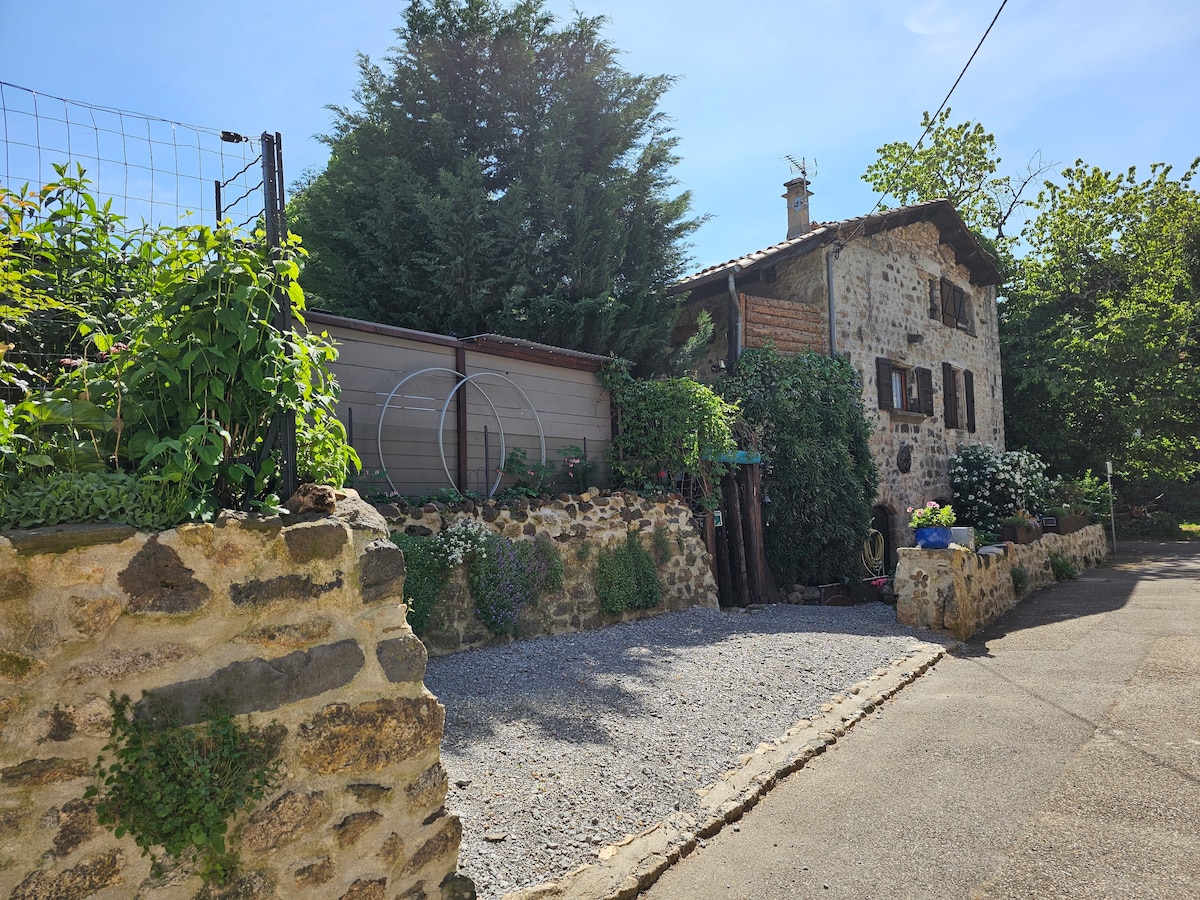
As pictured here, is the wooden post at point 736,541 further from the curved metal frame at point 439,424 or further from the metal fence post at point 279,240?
the metal fence post at point 279,240

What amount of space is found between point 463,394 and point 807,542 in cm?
526

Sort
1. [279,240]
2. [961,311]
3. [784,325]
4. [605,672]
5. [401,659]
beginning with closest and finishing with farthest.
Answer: [401,659], [279,240], [605,672], [784,325], [961,311]

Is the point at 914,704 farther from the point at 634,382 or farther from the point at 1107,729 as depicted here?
the point at 634,382

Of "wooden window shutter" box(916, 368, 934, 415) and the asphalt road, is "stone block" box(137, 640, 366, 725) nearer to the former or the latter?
the asphalt road

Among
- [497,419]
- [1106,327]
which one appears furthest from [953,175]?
[497,419]

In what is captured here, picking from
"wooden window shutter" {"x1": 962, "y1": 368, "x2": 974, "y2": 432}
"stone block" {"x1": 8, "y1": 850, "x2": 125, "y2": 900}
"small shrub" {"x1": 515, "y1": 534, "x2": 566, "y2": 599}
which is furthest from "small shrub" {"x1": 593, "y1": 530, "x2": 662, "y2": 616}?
"wooden window shutter" {"x1": 962, "y1": 368, "x2": 974, "y2": 432}

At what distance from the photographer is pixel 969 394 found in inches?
624

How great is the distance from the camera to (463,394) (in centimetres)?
769

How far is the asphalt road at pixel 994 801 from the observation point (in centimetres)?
298

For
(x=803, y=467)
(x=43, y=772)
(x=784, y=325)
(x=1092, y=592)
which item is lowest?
(x=1092, y=592)

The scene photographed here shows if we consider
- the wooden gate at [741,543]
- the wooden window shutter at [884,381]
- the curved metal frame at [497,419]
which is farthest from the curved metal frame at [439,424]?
the wooden window shutter at [884,381]

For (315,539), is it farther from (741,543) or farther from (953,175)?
(953,175)

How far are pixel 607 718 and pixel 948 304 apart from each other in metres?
13.7

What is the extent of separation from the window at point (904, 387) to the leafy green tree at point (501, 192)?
4261 mm
